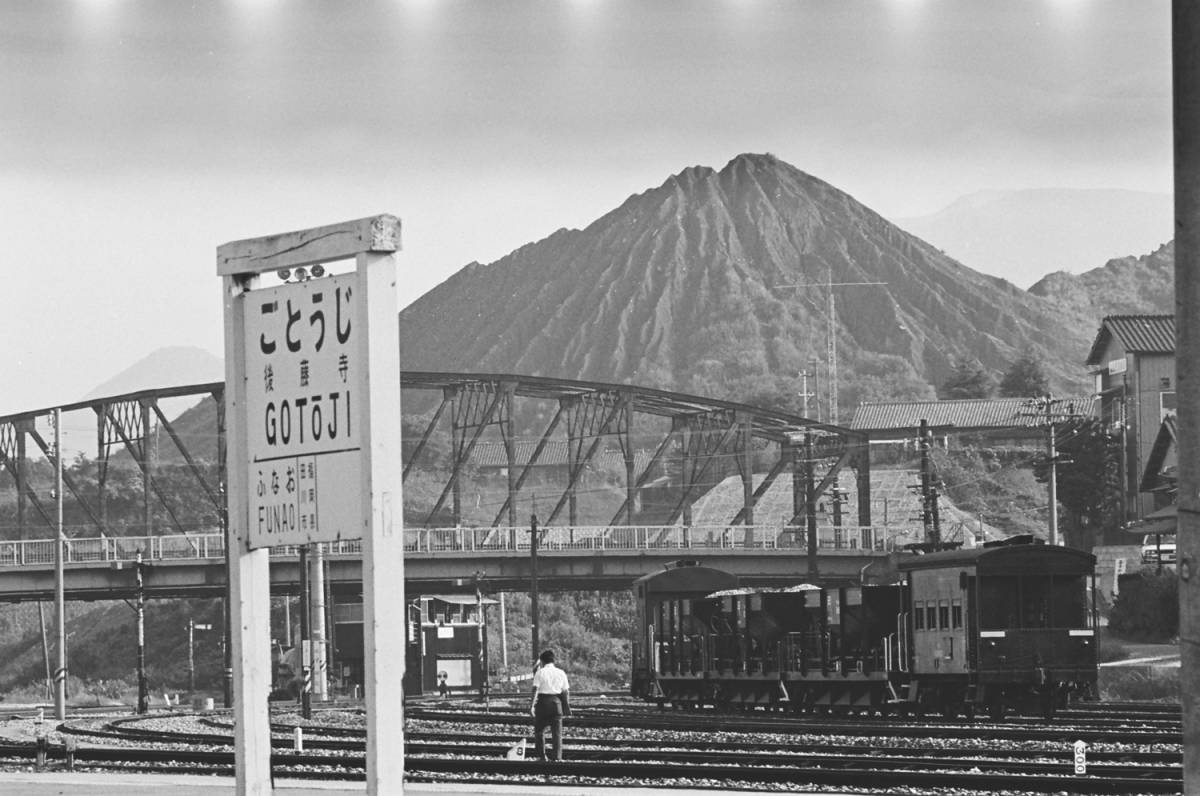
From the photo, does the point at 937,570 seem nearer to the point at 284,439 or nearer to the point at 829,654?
the point at 829,654

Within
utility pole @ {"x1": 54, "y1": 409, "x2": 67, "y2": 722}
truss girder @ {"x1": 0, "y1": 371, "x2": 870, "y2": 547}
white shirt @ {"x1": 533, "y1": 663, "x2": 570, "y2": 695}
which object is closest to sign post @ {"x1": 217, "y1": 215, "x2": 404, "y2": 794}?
white shirt @ {"x1": 533, "y1": 663, "x2": 570, "y2": 695}

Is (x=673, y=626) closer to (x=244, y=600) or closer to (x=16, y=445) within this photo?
(x=244, y=600)

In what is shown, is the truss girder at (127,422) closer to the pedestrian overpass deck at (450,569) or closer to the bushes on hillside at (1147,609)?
the pedestrian overpass deck at (450,569)

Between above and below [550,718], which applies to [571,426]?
above

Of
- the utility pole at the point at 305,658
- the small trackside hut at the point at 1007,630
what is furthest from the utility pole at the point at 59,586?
the small trackside hut at the point at 1007,630

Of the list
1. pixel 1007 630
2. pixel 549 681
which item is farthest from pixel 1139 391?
pixel 549 681

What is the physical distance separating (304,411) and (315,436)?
0.62 ft

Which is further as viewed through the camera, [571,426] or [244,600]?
[571,426]

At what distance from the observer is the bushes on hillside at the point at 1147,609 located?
73812 millimetres

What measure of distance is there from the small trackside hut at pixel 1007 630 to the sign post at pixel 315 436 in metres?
29.9

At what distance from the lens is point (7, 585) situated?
3713 inches

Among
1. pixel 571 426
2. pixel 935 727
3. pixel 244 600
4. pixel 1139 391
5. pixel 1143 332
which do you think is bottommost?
pixel 935 727

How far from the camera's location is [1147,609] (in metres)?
75.2

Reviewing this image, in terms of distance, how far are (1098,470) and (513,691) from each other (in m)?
52.8
